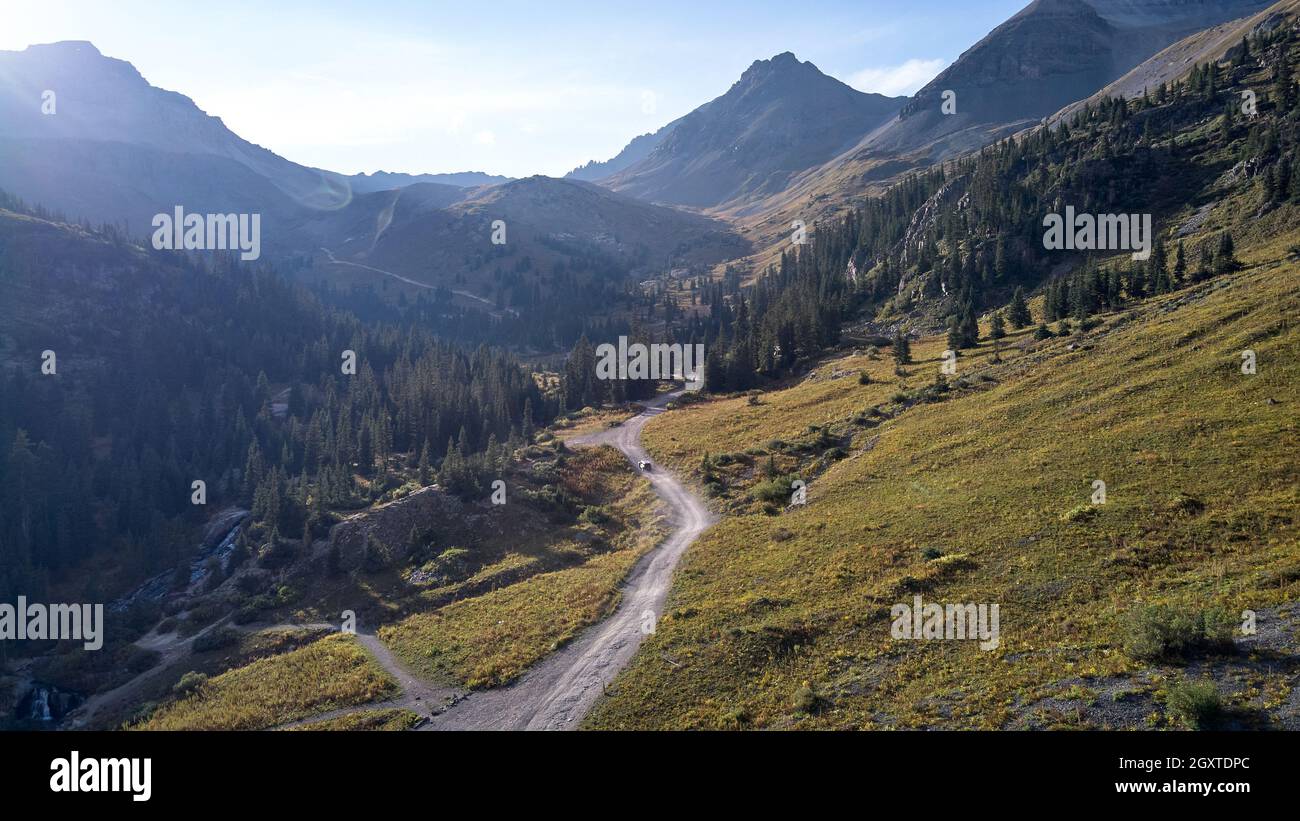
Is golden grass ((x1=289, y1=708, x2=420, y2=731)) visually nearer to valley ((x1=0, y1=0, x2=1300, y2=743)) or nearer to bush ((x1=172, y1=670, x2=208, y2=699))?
valley ((x1=0, y1=0, x2=1300, y2=743))

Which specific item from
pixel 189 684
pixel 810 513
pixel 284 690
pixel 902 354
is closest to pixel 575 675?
pixel 284 690

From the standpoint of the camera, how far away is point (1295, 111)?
11294 cm

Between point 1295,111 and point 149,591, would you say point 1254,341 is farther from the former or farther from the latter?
point 149,591

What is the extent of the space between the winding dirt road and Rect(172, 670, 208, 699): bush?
89.5 feet

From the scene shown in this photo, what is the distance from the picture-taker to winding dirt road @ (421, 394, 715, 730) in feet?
110

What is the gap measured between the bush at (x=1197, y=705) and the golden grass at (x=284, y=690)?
3903cm

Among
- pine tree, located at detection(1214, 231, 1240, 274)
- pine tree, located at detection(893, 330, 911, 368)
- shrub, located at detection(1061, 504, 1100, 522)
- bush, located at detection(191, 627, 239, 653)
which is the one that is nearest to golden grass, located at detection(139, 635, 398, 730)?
bush, located at detection(191, 627, 239, 653)

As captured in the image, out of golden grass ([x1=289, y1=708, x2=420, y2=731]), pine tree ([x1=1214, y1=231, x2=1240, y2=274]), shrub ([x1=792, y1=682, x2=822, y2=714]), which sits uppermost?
pine tree ([x1=1214, y1=231, x2=1240, y2=274])

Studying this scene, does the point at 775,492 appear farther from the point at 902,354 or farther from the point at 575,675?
the point at 902,354

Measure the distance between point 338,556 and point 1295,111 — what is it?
169 metres

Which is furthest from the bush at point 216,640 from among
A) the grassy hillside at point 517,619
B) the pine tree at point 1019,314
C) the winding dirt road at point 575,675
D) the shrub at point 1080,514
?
the pine tree at point 1019,314

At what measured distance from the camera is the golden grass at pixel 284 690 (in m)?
38.9

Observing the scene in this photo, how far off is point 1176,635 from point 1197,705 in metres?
5.21
